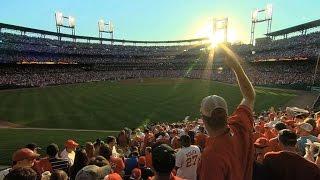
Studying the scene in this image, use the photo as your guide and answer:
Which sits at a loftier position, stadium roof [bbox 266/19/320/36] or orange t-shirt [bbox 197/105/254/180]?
stadium roof [bbox 266/19/320/36]

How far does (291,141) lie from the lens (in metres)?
5.68

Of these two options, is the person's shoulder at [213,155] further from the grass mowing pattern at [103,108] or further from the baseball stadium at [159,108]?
the grass mowing pattern at [103,108]

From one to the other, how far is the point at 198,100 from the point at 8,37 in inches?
2312

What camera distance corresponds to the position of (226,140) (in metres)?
4.04

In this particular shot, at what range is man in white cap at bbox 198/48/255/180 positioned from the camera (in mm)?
3834

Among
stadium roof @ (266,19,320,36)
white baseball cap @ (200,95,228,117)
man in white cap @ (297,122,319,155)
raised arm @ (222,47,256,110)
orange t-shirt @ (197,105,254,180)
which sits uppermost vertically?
stadium roof @ (266,19,320,36)

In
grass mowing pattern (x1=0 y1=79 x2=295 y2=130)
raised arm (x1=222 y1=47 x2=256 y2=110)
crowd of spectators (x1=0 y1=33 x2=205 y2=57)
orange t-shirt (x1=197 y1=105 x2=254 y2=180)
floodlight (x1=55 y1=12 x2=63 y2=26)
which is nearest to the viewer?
orange t-shirt (x1=197 y1=105 x2=254 y2=180)

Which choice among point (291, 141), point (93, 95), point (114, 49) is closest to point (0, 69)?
point (93, 95)

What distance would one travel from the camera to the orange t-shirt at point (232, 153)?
12.5 feet

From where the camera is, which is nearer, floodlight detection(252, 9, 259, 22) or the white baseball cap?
the white baseball cap

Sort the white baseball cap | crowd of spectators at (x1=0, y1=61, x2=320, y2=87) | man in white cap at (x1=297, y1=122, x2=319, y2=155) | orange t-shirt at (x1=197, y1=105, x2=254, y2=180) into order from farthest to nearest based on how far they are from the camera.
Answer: crowd of spectators at (x1=0, y1=61, x2=320, y2=87), man in white cap at (x1=297, y1=122, x2=319, y2=155), the white baseball cap, orange t-shirt at (x1=197, y1=105, x2=254, y2=180)

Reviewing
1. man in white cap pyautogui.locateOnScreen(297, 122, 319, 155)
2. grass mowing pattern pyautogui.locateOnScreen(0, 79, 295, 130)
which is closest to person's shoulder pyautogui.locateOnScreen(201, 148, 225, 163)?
man in white cap pyautogui.locateOnScreen(297, 122, 319, 155)

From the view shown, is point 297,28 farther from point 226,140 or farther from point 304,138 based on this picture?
point 226,140

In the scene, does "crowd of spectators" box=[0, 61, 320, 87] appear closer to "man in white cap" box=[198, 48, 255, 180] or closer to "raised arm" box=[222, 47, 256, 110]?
"raised arm" box=[222, 47, 256, 110]
